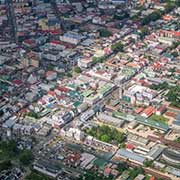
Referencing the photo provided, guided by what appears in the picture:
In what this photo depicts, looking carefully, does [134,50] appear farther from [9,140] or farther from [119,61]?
[9,140]

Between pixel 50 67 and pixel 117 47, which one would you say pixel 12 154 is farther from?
pixel 117 47

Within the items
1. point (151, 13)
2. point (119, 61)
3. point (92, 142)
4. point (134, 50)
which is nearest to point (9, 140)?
point (92, 142)

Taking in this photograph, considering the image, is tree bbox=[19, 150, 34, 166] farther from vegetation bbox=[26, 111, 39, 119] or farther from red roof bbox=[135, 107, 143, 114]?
red roof bbox=[135, 107, 143, 114]

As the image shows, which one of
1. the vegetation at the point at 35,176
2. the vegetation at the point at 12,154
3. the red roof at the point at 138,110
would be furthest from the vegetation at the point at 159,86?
the vegetation at the point at 35,176

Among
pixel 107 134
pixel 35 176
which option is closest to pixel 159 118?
pixel 107 134

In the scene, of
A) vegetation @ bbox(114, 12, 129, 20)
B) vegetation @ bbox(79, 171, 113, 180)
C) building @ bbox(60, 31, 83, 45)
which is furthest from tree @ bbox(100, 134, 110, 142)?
vegetation @ bbox(114, 12, 129, 20)

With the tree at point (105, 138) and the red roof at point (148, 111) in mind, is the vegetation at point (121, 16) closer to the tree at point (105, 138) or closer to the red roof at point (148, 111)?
the red roof at point (148, 111)
